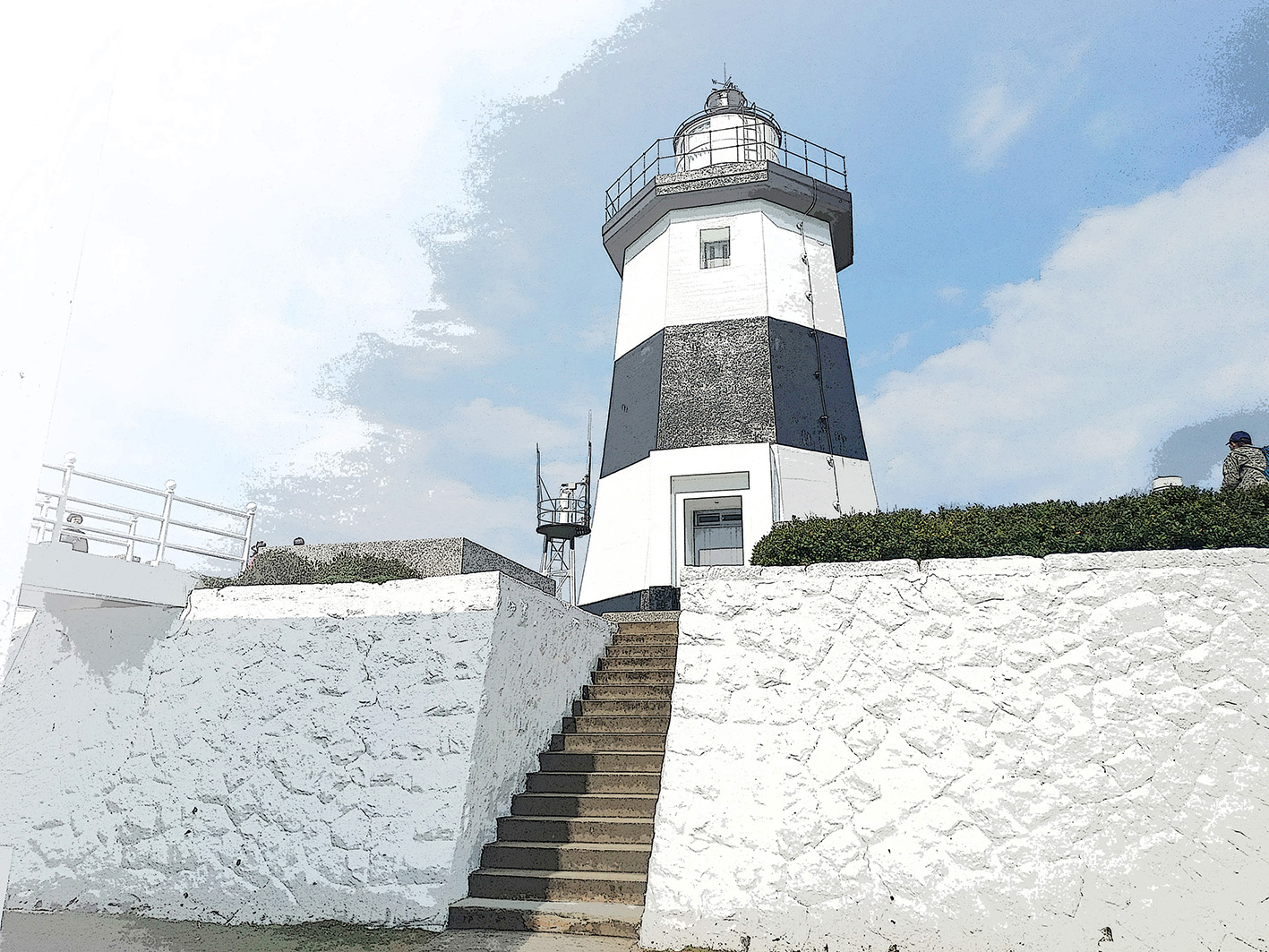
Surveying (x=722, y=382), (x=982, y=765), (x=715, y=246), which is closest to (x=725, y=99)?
(x=715, y=246)

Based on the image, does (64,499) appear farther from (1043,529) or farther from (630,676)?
(1043,529)

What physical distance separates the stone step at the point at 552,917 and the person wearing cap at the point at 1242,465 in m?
6.03

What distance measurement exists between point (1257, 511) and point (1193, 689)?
1.55 m

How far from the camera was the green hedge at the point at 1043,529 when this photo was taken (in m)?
6.41

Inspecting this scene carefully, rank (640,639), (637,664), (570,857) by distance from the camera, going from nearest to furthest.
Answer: (570,857), (637,664), (640,639)

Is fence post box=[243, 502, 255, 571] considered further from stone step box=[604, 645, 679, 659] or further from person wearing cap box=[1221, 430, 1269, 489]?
person wearing cap box=[1221, 430, 1269, 489]

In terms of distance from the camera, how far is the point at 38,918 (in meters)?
6.80

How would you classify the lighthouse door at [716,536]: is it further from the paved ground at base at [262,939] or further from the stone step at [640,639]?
the paved ground at base at [262,939]

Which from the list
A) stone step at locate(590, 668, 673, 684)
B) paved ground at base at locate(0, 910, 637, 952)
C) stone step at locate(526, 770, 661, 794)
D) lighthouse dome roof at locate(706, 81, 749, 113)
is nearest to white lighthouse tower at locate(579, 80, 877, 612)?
lighthouse dome roof at locate(706, 81, 749, 113)

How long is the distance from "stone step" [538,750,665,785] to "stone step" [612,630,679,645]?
2.21 metres

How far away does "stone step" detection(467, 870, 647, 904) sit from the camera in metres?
6.25

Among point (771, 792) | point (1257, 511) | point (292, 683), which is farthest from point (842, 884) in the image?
point (292, 683)

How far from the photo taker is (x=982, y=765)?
598cm

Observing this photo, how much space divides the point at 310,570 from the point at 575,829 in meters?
4.50
